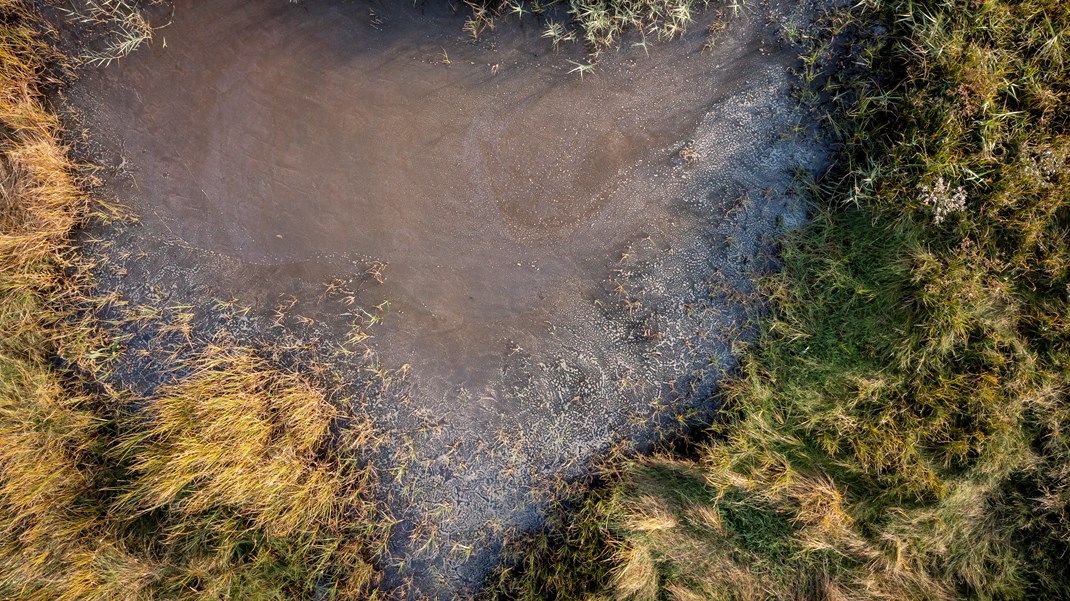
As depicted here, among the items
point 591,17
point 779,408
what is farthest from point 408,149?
point 779,408

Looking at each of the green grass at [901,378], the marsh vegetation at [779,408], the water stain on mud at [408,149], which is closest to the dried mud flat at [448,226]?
the water stain on mud at [408,149]

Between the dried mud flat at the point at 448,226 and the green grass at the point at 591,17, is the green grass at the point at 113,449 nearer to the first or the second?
the dried mud flat at the point at 448,226

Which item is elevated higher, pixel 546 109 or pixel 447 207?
pixel 546 109

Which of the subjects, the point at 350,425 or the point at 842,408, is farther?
the point at 350,425

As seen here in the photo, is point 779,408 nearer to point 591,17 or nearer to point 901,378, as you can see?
point 901,378

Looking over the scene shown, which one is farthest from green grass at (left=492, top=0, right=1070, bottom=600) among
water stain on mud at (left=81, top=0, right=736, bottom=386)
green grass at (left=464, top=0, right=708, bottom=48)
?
water stain on mud at (left=81, top=0, right=736, bottom=386)

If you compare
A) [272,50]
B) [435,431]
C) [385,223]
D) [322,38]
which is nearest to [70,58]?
[272,50]

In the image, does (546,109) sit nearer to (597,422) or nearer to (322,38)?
(322,38)

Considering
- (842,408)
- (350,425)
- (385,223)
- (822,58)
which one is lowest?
(350,425)
